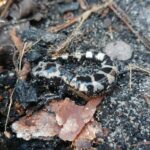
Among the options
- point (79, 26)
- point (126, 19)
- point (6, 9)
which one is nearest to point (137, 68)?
point (126, 19)

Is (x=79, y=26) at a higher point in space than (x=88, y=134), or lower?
higher

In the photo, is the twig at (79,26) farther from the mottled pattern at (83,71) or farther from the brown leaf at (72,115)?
the brown leaf at (72,115)

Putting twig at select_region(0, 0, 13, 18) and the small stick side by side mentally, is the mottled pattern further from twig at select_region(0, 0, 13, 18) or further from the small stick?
twig at select_region(0, 0, 13, 18)

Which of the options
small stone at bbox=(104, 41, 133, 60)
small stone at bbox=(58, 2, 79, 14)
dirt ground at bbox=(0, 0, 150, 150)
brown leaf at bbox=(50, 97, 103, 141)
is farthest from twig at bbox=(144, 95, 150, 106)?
small stone at bbox=(58, 2, 79, 14)

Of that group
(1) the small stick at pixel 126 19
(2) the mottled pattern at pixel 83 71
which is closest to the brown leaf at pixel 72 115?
(2) the mottled pattern at pixel 83 71

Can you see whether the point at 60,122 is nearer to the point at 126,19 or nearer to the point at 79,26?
the point at 79,26

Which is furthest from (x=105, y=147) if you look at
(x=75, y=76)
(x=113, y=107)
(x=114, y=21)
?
(x=114, y=21)

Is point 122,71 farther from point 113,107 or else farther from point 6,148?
point 6,148
